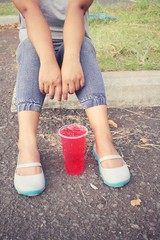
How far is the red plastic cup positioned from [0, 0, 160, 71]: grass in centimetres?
135

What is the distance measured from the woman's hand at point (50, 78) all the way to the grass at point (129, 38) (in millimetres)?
1333

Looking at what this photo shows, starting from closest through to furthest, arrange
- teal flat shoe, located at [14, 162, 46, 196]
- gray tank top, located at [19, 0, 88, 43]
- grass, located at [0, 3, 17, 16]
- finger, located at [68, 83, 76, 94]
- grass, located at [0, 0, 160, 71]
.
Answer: teal flat shoe, located at [14, 162, 46, 196]
finger, located at [68, 83, 76, 94]
gray tank top, located at [19, 0, 88, 43]
grass, located at [0, 0, 160, 71]
grass, located at [0, 3, 17, 16]

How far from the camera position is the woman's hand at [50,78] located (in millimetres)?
1788

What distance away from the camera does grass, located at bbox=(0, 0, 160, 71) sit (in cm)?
326

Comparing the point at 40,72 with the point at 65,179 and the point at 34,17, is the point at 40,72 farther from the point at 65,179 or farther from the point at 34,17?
the point at 65,179

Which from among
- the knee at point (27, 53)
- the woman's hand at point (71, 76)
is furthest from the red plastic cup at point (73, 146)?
the knee at point (27, 53)

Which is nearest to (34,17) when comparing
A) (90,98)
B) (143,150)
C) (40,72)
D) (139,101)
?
(40,72)

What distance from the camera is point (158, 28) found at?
4.57 metres

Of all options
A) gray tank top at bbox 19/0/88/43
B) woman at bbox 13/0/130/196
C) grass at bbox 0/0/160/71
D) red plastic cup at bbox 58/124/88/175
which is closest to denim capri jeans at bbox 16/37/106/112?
woman at bbox 13/0/130/196

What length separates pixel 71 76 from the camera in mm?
1783

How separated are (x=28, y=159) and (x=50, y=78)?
46cm

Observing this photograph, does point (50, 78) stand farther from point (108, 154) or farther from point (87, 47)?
point (108, 154)

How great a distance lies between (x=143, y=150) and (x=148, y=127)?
1.16ft

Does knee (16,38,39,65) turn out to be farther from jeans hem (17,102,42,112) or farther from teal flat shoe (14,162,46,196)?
teal flat shoe (14,162,46,196)
